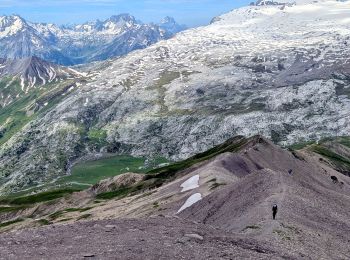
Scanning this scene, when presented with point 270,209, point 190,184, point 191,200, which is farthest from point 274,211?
point 190,184

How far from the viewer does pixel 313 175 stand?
166000 mm

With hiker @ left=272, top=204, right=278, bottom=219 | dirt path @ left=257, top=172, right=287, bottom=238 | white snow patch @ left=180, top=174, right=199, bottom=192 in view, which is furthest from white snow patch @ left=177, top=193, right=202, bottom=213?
hiker @ left=272, top=204, right=278, bottom=219

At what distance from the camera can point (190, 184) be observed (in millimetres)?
137500

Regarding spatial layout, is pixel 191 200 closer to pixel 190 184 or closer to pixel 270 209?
pixel 190 184

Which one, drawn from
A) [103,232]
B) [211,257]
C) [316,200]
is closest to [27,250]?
[103,232]

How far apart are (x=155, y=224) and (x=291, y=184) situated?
123 feet

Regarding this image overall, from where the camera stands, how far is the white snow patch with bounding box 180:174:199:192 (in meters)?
131

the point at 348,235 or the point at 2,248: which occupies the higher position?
the point at 2,248

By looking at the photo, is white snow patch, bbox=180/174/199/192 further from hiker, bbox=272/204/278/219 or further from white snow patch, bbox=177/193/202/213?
hiker, bbox=272/204/278/219

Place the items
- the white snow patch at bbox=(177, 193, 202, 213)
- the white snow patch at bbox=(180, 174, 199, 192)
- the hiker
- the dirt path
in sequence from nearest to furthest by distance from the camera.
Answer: the dirt path → the hiker → the white snow patch at bbox=(177, 193, 202, 213) → the white snow patch at bbox=(180, 174, 199, 192)

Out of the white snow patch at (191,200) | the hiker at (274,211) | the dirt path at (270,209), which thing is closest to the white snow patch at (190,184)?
the white snow patch at (191,200)

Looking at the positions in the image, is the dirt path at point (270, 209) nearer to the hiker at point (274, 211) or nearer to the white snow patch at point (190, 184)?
the hiker at point (274, 211)

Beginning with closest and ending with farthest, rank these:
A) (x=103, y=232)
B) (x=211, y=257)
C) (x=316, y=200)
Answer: (x=211, y=257) → (x=103, y=232) → (x=316, y=200)

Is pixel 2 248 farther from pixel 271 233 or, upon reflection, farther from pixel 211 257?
pixel 271 233
